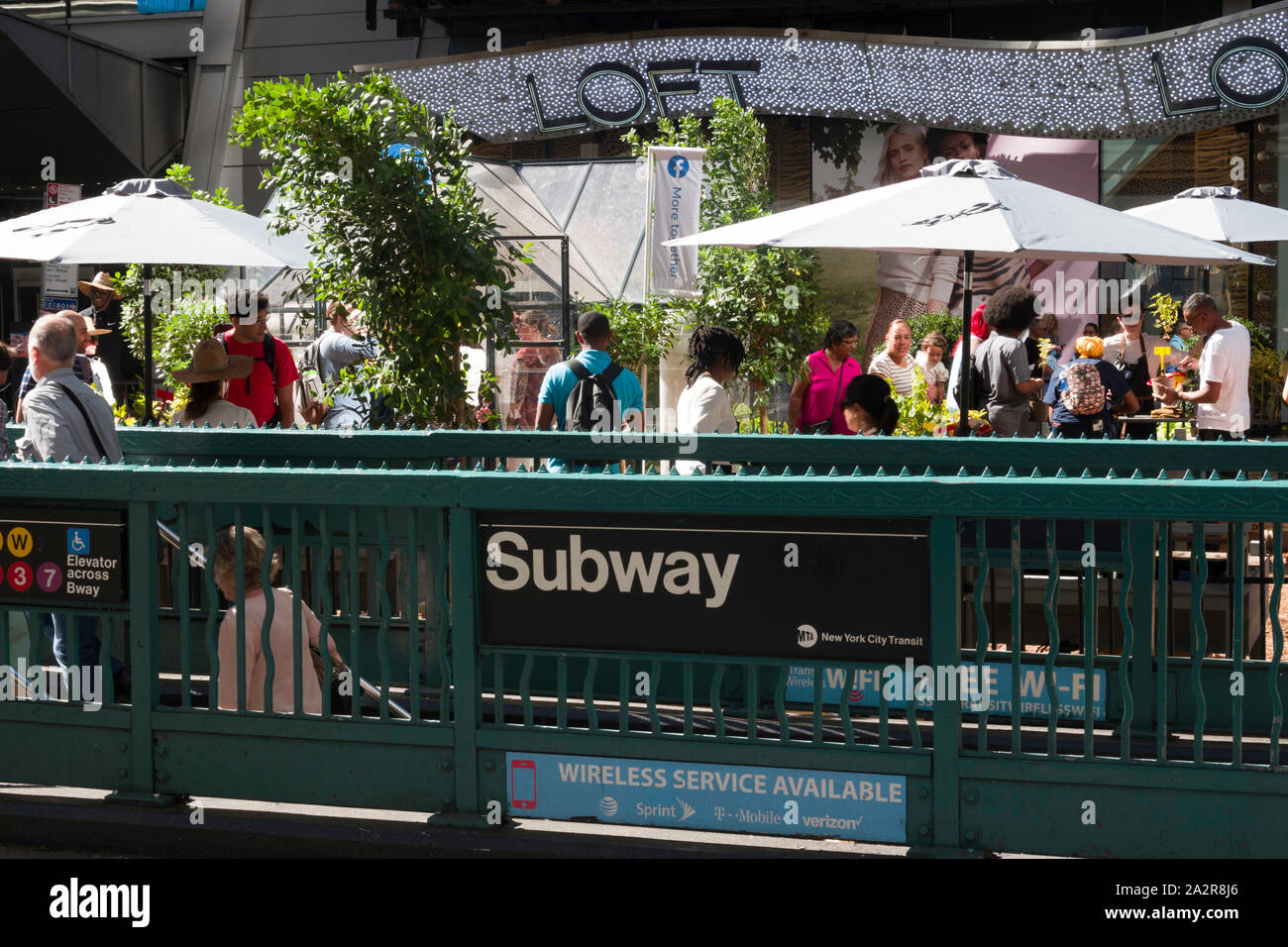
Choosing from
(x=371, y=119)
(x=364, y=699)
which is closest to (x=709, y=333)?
(x=371, y=119)

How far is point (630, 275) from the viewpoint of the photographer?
18656 millimetres

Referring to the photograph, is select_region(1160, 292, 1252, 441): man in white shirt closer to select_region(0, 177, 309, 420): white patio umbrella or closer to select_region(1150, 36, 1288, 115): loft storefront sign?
select_region(0, 177, 309, 420): white patio umbrella

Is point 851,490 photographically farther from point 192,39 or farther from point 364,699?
point 192,39

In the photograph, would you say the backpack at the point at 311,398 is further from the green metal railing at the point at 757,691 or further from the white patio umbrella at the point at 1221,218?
the white patio umbrella at the point at 1221,218

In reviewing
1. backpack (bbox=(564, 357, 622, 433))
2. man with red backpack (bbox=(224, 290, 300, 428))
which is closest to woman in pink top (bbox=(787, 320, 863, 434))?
backpack (bbox=(564, 357, 622, 433))

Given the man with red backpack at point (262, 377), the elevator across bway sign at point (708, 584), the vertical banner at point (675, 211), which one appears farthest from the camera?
the vertical banner at point (675, 211)

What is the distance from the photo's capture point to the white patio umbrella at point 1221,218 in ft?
38.0

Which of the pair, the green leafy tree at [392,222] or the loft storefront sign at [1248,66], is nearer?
the green leafy tree at [392,222]

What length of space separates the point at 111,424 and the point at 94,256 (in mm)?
3322

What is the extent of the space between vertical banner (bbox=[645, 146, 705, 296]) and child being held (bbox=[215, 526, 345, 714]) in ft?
29.7

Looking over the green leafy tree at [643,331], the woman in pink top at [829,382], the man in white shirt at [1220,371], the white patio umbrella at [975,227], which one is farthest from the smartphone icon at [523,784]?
the green leafy tree at [643,331]

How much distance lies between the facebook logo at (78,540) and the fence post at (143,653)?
14 centimetres

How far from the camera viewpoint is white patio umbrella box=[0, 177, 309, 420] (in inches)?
370

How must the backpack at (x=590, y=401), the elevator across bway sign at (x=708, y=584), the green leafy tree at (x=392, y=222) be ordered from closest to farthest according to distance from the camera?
1. the elevator across bway sign at (x=708, y=584)
2. the green leafy tree at (x=392, y=222)
3. the backpack at (x=590, y=401)
